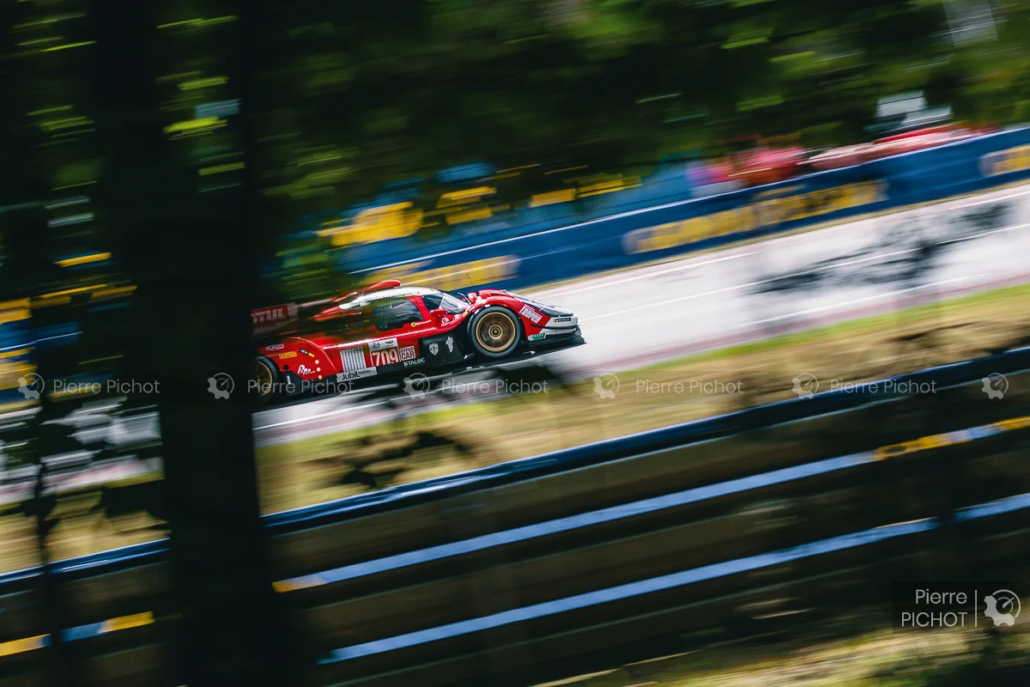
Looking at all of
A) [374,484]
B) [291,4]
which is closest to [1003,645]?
[374,484]

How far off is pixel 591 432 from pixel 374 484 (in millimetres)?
1245

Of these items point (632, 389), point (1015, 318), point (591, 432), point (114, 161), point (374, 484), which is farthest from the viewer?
point (632, 389)

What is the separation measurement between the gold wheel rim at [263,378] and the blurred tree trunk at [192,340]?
4 cm

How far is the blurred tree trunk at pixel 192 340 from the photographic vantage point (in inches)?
78.6

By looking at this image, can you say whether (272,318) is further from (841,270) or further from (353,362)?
(841,270)

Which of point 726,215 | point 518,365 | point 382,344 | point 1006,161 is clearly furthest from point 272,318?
point 1006,161

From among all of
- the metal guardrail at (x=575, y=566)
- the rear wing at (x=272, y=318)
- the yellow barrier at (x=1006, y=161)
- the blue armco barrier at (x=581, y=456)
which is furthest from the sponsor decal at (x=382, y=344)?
the yellow barrier at (x=1006, y=161)

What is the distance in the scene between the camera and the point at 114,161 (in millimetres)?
1975

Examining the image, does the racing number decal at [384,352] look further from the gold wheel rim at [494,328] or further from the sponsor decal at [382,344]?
the gold wheel rim at [494,328]

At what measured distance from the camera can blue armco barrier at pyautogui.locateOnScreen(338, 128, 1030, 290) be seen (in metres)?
2.34

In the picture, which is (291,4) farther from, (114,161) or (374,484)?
(374,484)

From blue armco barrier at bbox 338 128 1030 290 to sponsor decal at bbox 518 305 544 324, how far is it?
1.29 ft

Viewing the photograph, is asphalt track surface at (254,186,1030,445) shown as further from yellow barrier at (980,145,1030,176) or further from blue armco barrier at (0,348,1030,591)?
blue armco barrier at (0,348,1030,591)

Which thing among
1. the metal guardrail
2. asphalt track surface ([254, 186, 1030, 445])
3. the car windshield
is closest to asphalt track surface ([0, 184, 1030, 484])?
asphalt track surface ([254, 186, 1030, 445])
